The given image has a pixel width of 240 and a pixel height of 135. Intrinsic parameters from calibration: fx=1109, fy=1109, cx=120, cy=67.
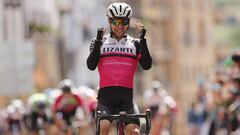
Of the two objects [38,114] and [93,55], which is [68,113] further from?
[93,55]

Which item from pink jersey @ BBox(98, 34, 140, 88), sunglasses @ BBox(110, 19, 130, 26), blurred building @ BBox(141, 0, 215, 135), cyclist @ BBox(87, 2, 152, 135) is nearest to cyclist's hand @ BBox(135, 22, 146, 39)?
cyclist @ BBox(87, 2, 152, 135)

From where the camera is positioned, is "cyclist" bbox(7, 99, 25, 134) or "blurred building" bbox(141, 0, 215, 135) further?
"blurred building" bbox(141, 0, 215, 135)

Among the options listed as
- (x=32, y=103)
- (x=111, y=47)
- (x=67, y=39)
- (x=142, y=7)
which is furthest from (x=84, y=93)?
(x=142, y=7)

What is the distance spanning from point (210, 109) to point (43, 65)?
37.9 m

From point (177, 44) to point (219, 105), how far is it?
3132 inches

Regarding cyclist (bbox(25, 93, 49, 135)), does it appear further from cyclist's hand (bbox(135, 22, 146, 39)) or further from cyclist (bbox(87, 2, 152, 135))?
cyclist's hand (bbox(135, 22, 146, 39))

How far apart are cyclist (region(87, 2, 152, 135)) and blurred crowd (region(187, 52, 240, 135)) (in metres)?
4.67

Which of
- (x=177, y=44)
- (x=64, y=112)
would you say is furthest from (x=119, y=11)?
(x=177, y=44)

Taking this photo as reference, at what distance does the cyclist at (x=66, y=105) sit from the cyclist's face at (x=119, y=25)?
868 centimetres

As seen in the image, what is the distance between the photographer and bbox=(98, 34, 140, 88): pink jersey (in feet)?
42.7

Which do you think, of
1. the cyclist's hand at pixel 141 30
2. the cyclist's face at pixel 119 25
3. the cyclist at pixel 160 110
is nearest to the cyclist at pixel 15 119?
the cyclist at pixel 160 110

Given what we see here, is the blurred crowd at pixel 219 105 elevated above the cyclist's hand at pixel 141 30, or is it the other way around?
the cyclist's hand at pixel 141 30

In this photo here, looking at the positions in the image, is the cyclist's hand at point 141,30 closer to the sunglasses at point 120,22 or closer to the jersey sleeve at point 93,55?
the sunglasses at point 120,22

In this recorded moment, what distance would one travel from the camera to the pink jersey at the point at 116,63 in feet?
42.7
